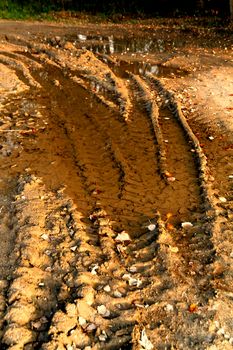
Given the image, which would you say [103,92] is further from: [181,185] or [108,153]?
[181,185]

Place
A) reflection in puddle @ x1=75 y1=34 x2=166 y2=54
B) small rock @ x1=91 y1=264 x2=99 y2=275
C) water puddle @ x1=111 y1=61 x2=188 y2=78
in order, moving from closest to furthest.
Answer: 1. small rock @ x1=91 y1=264 x2=99 y2=275
2. water puddle @ x1=111 y1=61 x2=188 y2=78
3. reflection in puddle @ x1=75 y1=34 x2=166 y2=54

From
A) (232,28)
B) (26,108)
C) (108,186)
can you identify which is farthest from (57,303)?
(232,28)

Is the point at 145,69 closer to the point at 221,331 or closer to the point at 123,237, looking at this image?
the point at 123,237

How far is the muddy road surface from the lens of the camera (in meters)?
4.07

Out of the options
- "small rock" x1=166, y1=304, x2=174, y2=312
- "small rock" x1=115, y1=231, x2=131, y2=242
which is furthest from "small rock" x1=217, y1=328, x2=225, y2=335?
"small rock" x1=115, y1=231, x2=131, y2=242

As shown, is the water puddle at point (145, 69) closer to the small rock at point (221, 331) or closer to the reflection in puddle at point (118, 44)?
the reflection in puddle at point (118, 44)

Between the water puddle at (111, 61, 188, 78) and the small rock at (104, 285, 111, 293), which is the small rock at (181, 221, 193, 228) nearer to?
the small rock at (104, 285, 111, 293)

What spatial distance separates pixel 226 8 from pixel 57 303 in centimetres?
1884

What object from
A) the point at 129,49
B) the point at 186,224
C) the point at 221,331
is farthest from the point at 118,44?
the point at 221,331

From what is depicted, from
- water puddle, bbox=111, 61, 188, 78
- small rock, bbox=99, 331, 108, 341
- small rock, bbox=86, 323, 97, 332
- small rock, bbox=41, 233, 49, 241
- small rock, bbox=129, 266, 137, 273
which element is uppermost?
water puddle, bbox=111, 61, 188, 78

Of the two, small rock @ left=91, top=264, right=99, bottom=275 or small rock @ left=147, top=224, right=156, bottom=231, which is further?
small rock @ left=147, top=224, right=156, bottom=231

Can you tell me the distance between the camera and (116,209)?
18.8 ft

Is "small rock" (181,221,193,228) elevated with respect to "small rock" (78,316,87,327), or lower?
elevated

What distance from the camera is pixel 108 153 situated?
714cm
